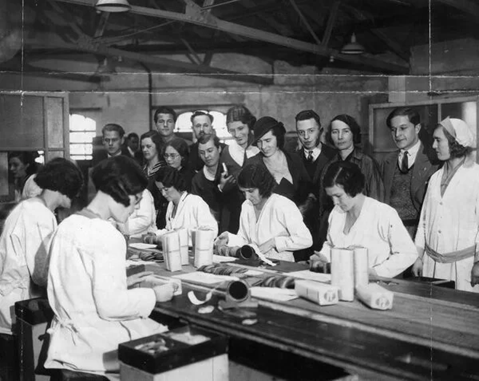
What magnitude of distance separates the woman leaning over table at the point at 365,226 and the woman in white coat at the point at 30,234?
1.37 metres

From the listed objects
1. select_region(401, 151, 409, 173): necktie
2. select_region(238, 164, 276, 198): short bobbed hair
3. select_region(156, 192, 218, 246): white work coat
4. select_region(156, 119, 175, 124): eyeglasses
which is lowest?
select_region(156, 192, 218, 246): white work coat

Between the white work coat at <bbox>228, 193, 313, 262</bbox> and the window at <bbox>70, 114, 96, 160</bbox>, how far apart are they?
1.00 m

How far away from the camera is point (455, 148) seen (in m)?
2.69

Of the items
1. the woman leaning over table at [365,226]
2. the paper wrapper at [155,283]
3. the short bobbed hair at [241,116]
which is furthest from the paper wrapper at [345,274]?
the short bobbed hair at [241,116]

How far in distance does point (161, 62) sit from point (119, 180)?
1.43 meters

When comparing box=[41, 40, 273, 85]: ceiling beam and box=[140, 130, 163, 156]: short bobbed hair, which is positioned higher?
box=[41, 40, 273, 85]: ceiling beam

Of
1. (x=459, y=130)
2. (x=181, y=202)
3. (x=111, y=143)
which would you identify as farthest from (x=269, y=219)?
(x=459, y=130)

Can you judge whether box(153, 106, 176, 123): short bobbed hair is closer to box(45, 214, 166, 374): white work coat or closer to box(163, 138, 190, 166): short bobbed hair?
box(163, 138, 190, 166): short bobbed hair

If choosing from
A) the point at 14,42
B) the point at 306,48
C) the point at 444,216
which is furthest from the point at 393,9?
the point at 14,42

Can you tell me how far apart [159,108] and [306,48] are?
0.95m

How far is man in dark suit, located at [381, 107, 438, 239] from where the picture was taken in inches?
111

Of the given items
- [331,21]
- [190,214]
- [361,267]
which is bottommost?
[361,267]

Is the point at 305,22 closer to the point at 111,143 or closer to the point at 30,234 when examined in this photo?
the point at 111,143

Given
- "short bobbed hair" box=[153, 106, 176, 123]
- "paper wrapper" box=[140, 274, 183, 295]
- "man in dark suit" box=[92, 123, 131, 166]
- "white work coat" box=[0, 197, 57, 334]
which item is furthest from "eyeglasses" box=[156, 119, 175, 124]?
"paper wrapper" box=[140, 274, 183, 295]
